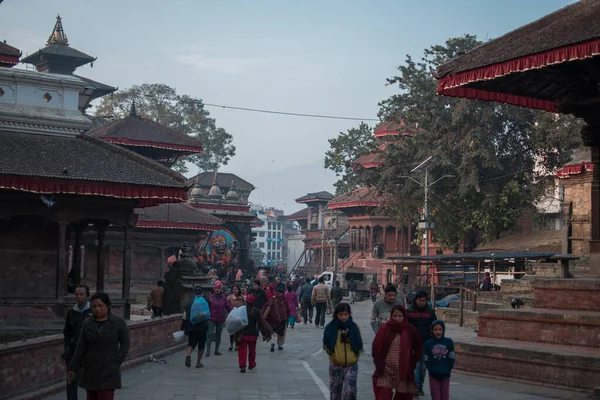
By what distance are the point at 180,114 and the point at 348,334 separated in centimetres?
7421

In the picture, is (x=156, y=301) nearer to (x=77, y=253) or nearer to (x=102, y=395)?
(x=77, y=253)

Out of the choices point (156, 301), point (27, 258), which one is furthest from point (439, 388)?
point (156, 301)

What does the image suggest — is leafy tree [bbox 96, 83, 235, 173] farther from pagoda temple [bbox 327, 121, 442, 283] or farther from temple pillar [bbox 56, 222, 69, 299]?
temple pillar [bbox 56, 222, 69, 299]

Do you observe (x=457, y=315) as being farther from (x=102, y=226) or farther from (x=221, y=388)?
(x=221, y=388)

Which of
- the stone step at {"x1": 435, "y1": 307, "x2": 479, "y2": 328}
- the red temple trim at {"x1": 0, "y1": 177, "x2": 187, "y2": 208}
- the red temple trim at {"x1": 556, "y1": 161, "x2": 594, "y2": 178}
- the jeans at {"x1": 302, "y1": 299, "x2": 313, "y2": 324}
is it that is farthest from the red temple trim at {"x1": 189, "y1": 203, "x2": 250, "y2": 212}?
the red temple trim at {"x1": 0, "y1": 177, "x2": 187, "y2": 208}

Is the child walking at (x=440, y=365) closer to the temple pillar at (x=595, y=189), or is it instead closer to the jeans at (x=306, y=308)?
the temple pillar at (x=595, y=189)

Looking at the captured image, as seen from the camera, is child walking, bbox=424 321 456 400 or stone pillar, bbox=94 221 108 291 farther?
stone pillar, bbox=94 221 108 291

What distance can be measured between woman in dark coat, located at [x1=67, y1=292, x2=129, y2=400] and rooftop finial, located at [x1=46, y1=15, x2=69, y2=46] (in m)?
58.9

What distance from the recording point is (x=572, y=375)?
1319 centimetres

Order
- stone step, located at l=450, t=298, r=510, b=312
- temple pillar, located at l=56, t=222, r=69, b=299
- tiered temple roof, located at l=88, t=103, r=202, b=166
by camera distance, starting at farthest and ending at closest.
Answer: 1. tiered temple roof, located at l=88, t=103, r=202, b=166
2. stone step, located at l=450, t=298, r=510, b=312
3. temple pillar, located at l=56, t=222, r=69, b=299

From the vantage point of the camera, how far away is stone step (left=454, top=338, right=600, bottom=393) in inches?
514

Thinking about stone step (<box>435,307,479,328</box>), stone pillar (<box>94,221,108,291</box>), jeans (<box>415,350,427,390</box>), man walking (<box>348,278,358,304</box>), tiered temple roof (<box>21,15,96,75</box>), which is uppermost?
tiered temple roof (<box>21,15,96,75</box>)

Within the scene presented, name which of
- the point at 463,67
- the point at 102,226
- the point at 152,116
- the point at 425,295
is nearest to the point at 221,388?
the point at 425,295

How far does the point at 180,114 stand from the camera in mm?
83000
